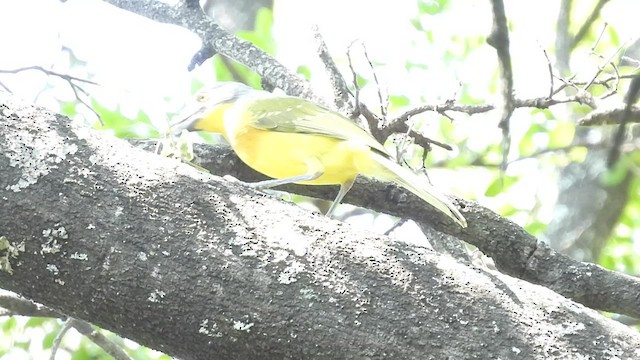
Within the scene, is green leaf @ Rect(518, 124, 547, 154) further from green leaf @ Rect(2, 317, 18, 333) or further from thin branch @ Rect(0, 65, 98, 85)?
green leaf @ Rect(2, 317, 18, 333)

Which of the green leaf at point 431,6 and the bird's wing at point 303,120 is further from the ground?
the green leaf at point 431,6

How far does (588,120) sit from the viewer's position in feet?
9.18

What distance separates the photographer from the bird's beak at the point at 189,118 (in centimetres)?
272

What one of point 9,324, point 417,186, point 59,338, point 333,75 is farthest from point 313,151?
point 9,324

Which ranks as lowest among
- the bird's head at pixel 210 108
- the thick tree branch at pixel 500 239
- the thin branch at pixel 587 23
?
the thick tree branch at pixel 500 239

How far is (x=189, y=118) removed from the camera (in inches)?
109

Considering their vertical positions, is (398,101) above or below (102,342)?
above

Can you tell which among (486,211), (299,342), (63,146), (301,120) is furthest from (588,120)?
(63,146)

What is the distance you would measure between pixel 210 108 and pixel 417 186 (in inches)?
34.6

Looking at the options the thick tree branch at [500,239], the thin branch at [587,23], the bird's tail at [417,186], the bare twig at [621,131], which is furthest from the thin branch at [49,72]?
the thin branch at [587,23]

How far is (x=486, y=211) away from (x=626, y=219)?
8.91ft

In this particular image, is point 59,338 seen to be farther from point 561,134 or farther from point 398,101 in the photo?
point 561,134

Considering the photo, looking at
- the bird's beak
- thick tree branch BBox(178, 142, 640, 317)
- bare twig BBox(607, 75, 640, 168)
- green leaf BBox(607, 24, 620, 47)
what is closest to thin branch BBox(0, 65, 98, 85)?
the bird's beak

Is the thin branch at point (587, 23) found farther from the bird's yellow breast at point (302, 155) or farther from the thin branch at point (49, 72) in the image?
the thin branch at point (49, 72)
